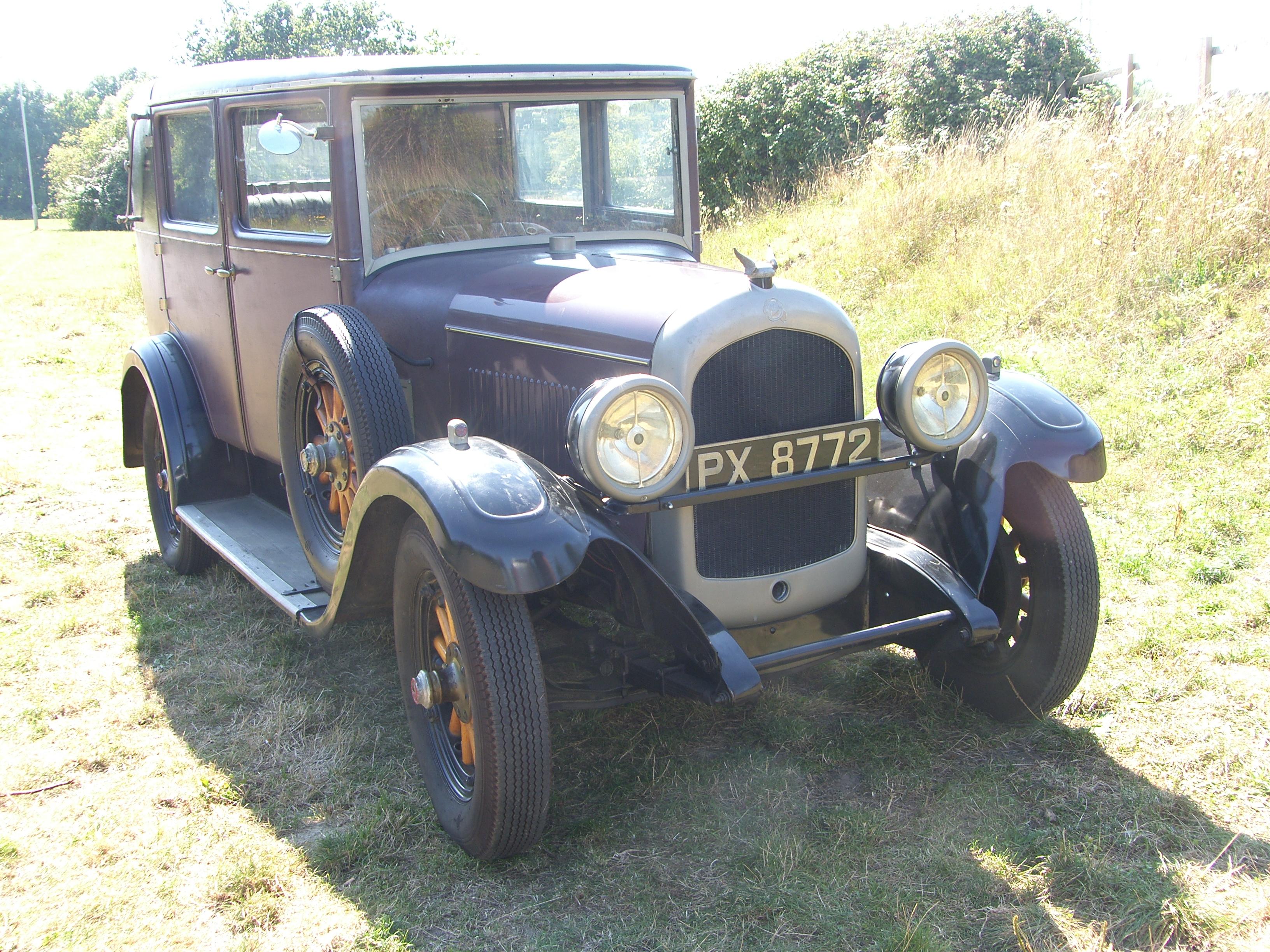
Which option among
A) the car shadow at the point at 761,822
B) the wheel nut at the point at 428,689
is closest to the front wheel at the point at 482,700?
the wheel nut at the point at 428,689

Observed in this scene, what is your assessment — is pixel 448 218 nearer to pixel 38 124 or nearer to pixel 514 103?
pixel 514 103

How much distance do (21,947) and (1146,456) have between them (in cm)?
459

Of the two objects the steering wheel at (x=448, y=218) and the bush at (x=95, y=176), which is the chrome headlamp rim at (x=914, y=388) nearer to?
the steering wheel at (x=448, y=218)

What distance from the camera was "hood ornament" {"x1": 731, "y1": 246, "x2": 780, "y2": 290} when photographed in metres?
2.56

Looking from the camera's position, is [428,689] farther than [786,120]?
No

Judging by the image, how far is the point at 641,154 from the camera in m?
3.67

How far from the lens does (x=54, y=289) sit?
14.4 metres

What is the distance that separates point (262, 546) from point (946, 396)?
242cm

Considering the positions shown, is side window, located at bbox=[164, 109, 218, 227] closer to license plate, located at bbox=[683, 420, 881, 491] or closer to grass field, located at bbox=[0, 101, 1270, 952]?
grass field, located at bbox=[0, 101, 1270, 952]

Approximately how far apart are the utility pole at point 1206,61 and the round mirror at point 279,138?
7.15 meters

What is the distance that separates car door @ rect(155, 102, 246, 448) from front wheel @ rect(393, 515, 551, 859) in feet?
6.01

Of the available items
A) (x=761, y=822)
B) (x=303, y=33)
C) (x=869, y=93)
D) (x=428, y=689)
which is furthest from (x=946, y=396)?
(x=303, y=33)

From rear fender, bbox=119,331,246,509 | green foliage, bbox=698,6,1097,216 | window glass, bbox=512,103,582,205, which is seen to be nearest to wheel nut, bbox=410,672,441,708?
window glass, bbox=512,103,582,205

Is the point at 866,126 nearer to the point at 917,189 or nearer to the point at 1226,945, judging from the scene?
the point at 917,189
